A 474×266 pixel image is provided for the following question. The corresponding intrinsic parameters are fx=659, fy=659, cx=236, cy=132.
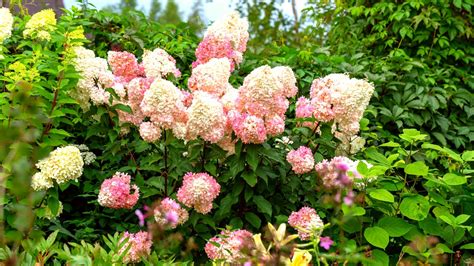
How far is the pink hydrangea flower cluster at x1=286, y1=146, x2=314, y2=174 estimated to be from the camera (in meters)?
3.26

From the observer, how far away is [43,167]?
337 cm

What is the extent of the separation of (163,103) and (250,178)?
0.56 metres

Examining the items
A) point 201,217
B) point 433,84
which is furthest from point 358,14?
point 201,217

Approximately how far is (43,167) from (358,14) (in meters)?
4.26

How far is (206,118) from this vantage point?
3027 mm

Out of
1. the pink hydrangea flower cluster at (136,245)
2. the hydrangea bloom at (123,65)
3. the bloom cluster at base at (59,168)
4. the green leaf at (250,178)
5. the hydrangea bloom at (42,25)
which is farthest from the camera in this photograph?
the hydrangea bloom at (42,25)

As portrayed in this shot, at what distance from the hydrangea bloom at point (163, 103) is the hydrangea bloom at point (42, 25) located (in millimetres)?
1265

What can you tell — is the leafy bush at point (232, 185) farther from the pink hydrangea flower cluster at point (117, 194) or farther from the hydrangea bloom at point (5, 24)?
the hydrangea bloom at point (5, 24)

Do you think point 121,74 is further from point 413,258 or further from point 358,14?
point 358,14

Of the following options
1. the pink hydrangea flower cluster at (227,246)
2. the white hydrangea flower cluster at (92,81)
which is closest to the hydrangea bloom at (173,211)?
the pink hydrangea flower cluster at (227,246)

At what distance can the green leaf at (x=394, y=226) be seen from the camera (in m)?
3.20

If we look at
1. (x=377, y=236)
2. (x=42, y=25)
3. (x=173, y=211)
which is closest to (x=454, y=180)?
(x=377, y=236)

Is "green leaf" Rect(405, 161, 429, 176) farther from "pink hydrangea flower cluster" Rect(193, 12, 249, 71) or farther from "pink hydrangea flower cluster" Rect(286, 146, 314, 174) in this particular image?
"pink hydrangea flower cluster" Rect(193, 12, 249, 71)

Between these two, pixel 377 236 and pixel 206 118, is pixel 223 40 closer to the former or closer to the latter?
pixel 206 118
